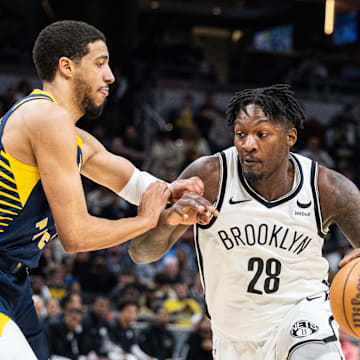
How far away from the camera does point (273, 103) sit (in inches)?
150

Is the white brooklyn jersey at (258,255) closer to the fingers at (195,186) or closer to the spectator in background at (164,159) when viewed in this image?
the fingers at (195,186)

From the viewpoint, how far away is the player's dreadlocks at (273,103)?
12.4ft

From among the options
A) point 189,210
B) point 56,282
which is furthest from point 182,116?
point 189,210

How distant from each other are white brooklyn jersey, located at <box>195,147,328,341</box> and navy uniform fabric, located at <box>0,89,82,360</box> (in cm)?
100

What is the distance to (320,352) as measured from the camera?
3.43 metres

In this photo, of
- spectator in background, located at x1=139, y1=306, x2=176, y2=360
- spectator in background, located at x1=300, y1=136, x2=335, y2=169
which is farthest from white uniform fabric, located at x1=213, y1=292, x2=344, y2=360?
spectator in background, located at x1=300, y1=136, x2=335, y2=169

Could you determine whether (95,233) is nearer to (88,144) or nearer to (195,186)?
(195,186)

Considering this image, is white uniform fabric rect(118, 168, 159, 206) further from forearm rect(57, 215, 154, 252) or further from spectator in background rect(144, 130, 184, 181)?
spectator in background rect(144, 130, 184, 181)

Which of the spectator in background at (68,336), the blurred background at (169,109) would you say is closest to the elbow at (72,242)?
the blurred background at (169,109)

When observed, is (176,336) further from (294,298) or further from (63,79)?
(63,79)

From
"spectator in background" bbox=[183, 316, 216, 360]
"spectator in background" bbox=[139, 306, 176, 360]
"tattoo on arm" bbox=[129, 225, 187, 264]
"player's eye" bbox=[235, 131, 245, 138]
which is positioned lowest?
"spectator in background" bbox=[139, 306, 176, 360]

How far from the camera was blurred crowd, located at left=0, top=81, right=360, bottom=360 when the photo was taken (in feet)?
25.5

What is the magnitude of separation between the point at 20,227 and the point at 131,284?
5820 millimetres

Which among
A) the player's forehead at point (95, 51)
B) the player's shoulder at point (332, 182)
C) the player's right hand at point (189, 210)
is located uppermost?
the player's forehead at point (95, 51)
